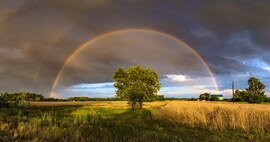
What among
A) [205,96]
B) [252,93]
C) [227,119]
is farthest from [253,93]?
[227,119]

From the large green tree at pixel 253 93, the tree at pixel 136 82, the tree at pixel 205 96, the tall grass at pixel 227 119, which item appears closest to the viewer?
the tall grass at pixel 227 119

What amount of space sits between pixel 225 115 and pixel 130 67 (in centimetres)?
4801

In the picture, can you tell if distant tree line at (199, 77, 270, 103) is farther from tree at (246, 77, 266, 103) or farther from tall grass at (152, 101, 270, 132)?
tall grass at (152, 101, 270, 132)

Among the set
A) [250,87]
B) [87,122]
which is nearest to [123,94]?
[87,122]

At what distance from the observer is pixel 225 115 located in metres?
24.4

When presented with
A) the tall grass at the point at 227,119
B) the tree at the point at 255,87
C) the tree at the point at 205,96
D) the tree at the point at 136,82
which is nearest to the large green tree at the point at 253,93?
the tree at the point at 255,87

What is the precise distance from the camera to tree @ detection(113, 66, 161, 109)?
226 feet

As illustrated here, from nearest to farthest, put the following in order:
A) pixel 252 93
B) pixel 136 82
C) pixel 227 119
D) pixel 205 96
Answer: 1. pixel 227 119
2. pixel 136 82
3. pixel 252 93
4. pixel 205 96

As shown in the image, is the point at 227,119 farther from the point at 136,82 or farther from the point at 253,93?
the point at 253,93

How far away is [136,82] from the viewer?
69438 mm

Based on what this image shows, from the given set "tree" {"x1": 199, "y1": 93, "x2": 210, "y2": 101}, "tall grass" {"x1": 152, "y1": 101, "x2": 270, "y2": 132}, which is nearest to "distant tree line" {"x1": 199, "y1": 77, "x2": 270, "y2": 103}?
"tree" {"x1": 199, "y1": 93, "x2": 210, "y2": 101}

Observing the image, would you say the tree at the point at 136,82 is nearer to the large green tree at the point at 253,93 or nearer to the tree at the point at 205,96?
the large green tree at the point at 253,93

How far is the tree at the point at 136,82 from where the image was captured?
68.8 m

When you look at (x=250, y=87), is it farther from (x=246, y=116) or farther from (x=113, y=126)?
(x=113, y=126)
